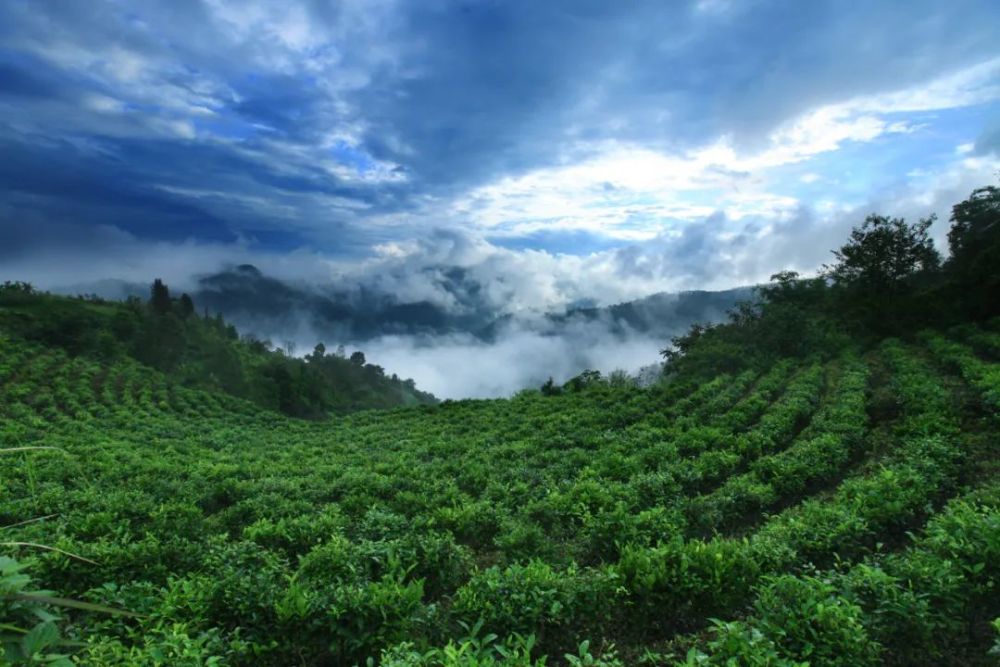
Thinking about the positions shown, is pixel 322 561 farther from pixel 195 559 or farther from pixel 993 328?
pixel 993 328

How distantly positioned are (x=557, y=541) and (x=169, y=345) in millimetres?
72756

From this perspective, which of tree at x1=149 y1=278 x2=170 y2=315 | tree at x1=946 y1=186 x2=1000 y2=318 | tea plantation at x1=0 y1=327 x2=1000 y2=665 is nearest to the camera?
tea plantation at x1=0 y1=327 x2=1000 y2=665

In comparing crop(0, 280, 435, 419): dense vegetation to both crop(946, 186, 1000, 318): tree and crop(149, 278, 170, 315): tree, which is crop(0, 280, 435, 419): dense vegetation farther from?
crop(946, 186, 1000, 318): tree

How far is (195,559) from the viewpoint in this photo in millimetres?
7129

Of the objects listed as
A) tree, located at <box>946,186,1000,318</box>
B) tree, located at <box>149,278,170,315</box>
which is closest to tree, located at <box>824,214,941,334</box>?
tree, located at <box>946,186,1000,318</box>

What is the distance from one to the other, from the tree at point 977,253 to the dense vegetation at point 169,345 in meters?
51.1

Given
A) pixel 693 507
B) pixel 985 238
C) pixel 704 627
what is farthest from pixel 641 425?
pixel 985 238

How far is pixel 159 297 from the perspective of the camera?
82812 millimetres

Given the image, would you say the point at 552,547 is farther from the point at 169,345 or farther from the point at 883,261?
the point at 169,345

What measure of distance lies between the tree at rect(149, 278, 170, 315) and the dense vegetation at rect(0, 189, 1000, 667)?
220ft

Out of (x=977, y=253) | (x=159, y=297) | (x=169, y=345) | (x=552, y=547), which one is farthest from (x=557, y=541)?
(x=159, y=297)

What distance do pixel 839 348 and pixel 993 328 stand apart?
7509 mm

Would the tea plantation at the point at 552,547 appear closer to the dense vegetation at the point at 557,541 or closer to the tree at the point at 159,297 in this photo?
the dense vegetation at the point at 557,541

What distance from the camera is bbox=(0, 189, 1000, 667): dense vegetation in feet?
16.4
